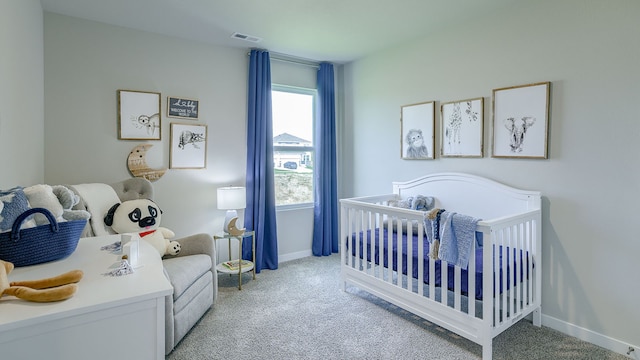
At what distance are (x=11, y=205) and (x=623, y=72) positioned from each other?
3.22 meters

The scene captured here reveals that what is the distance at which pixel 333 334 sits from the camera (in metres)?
2.35

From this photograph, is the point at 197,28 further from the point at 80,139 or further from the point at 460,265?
the point at 460,265

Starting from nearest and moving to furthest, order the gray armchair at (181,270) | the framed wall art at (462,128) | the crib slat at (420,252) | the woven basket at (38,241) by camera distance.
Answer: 1. the woven basket at (38,241)
2. the gray armchair at (181,270)
3. the crib slat at (420,252)
4. the framed wall art at (462,128)

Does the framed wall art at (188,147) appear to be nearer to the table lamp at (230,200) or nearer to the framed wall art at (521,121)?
the table lamp at (230,200)

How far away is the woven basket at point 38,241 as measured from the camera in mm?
1083

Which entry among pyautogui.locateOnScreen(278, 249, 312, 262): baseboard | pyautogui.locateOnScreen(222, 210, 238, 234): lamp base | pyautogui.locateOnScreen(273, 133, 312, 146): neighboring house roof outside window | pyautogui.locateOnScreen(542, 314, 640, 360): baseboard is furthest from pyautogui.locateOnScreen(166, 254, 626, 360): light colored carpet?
pyautogui.locateOnScreen(273, 133, 312, 146): neighboring house roof outside window

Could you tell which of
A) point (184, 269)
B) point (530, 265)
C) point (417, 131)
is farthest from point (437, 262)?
point (184, 269)

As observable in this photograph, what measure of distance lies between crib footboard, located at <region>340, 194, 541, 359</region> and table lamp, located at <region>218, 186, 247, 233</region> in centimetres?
114

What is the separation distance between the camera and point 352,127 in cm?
426

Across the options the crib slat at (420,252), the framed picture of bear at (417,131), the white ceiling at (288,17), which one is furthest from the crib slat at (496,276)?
the white ceiling at (288,17)

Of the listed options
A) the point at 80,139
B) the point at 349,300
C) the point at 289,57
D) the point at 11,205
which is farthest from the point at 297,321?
the point at 289,57

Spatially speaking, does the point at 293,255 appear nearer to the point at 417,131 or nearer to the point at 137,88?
the point at 417,131

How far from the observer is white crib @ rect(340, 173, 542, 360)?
206cm

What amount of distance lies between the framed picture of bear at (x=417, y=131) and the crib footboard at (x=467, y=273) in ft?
2.79
